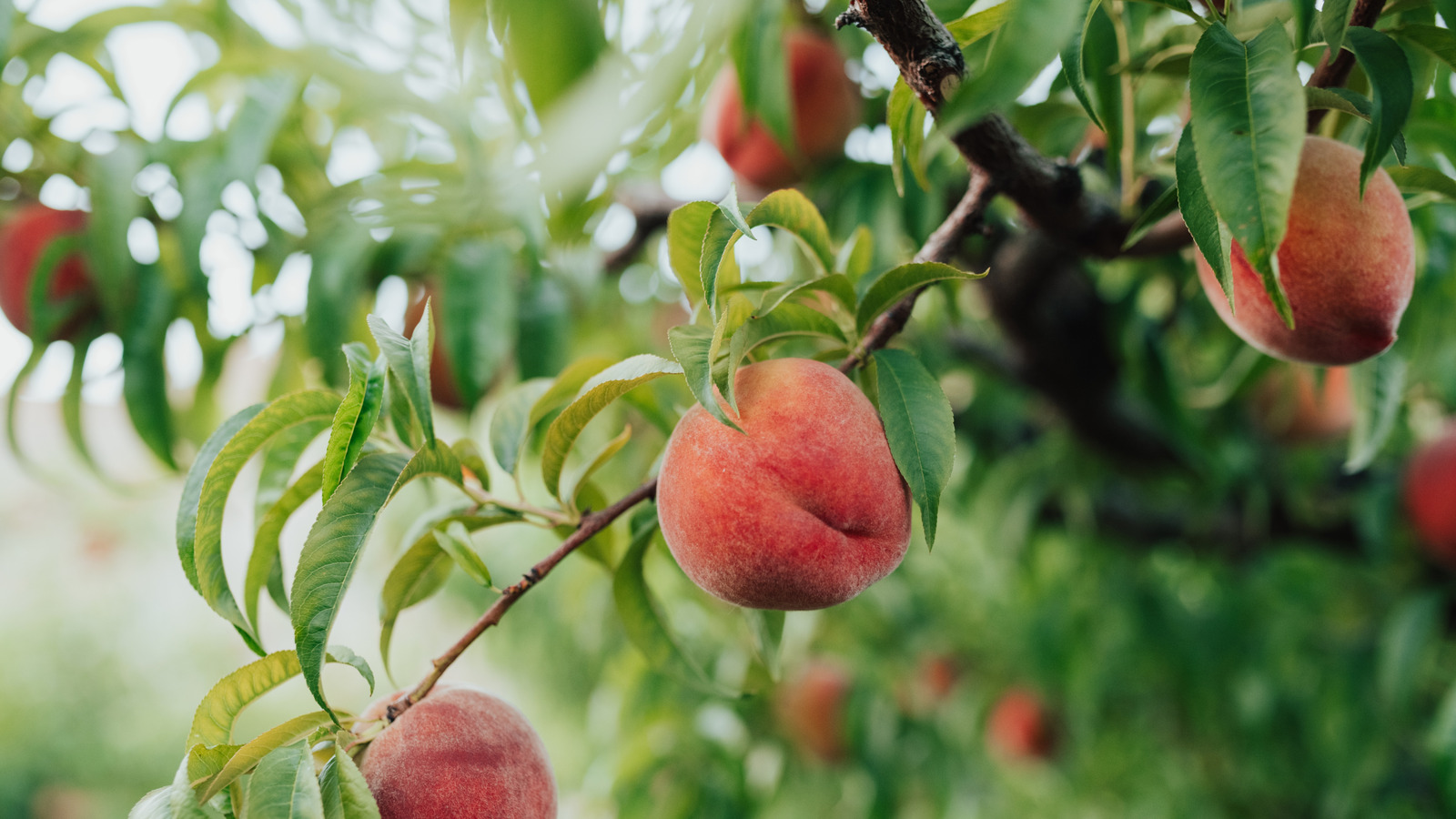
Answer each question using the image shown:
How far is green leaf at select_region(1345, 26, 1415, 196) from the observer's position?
Result: 13.4 inches

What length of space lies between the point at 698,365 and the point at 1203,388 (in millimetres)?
1122

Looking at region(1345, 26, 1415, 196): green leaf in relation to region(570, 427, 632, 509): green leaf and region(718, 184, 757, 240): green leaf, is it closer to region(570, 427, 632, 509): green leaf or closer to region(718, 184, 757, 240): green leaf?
region(718, 184, 757, 240): green leaf

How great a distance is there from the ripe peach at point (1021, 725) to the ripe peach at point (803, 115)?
4.92ft

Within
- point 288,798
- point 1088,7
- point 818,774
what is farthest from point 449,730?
point 818,774

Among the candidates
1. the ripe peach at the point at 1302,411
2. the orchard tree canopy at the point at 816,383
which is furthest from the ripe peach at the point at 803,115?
the ripe peach at the point at 1302,411

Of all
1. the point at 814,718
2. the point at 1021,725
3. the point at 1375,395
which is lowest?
the point at 1021,725

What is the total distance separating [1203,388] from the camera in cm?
122

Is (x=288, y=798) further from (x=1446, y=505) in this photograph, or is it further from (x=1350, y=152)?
(x=1446, y=505)

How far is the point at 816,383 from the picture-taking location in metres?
0.39

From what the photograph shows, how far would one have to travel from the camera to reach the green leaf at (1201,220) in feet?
1.16

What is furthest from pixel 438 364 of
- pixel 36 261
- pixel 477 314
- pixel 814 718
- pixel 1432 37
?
pixel 1432 37

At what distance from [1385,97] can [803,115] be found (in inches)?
25.8

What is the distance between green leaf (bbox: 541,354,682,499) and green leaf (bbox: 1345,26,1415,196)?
299 millimetres

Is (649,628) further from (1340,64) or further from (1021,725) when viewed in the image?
(1021,725)
